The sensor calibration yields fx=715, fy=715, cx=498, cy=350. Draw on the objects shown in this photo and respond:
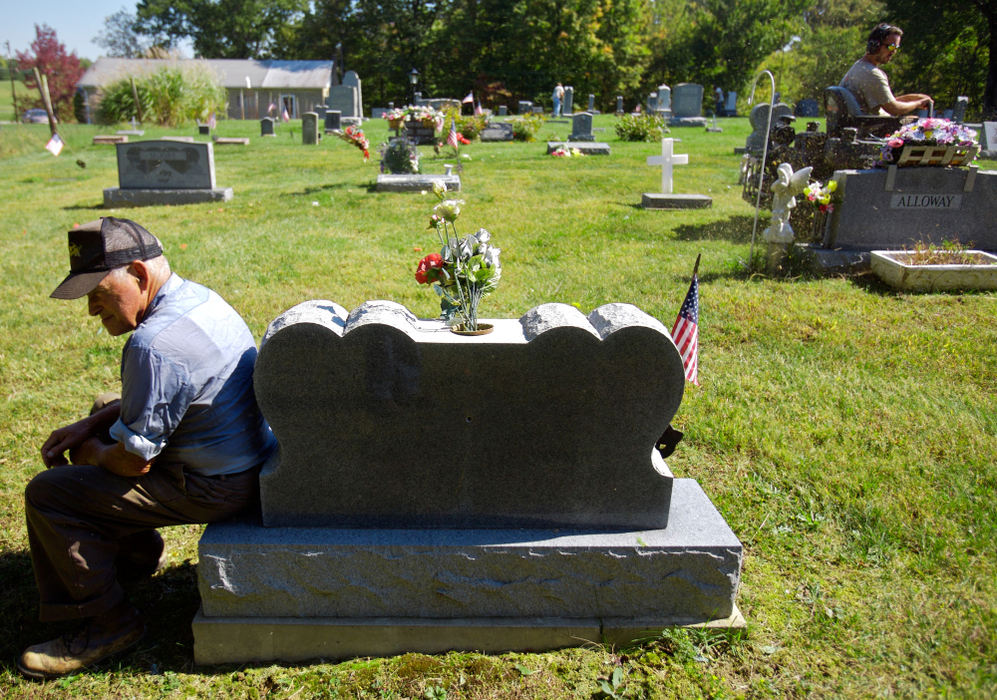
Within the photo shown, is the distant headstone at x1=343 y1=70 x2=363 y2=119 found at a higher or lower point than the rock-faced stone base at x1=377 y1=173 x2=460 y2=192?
higher

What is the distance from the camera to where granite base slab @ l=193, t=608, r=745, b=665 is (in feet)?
8.93

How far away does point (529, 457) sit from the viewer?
2.75m

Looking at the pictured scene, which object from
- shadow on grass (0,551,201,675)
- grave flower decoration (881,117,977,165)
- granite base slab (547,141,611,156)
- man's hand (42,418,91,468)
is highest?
grave flower decoration (881,117,977,165)

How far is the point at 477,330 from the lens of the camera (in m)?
2.95

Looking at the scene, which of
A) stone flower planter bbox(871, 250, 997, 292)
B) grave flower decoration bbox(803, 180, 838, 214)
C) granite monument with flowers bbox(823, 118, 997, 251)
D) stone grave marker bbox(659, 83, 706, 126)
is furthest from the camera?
stone grave marker bbox(659, 83, 706, 126)

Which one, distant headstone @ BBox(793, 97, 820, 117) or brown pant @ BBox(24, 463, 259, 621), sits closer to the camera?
brown pant @ BBox(24, 463, 259, 621)

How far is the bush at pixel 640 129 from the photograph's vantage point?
21438mm

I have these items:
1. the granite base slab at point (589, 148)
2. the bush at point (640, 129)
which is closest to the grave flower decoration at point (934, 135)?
the granite base slab at point (589, 148)

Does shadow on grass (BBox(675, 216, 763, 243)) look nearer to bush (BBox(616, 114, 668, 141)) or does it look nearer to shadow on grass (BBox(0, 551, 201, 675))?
shadow on grass (BBox(0, 551, 201, 675))

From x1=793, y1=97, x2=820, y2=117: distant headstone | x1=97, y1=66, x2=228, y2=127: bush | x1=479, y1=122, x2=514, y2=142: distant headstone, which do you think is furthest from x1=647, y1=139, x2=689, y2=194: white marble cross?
x1=97, y1=66, x2=228, y2=127: bush

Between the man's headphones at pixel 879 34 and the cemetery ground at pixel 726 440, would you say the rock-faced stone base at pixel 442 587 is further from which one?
the man's headphones at pixel 879 34

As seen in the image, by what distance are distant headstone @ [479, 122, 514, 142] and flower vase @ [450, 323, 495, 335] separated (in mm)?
19963

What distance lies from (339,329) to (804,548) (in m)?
2.43

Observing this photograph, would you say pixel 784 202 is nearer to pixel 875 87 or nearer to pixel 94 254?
pixel 875 87
